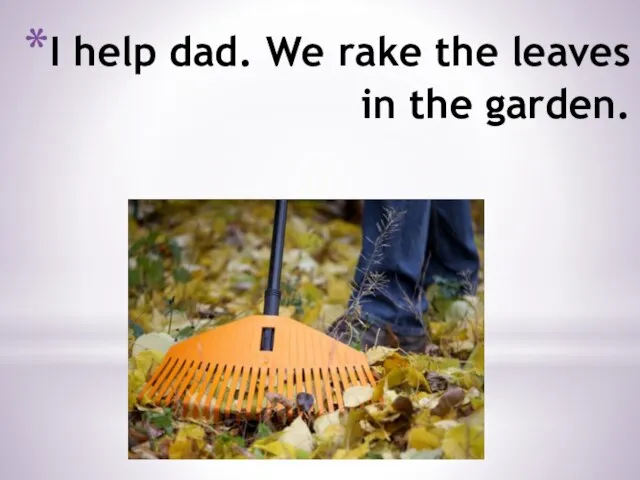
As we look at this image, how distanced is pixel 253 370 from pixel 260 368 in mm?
17

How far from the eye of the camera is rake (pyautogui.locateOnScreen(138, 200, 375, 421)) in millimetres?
2475

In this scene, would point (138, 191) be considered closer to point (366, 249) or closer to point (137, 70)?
point (137, 70)

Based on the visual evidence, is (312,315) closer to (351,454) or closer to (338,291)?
(338,291)

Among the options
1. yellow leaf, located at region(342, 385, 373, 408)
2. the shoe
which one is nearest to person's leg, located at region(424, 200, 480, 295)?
the shoe

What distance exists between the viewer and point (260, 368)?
2498 millimetres

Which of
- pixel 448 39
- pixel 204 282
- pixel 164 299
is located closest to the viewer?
pixel 448 39

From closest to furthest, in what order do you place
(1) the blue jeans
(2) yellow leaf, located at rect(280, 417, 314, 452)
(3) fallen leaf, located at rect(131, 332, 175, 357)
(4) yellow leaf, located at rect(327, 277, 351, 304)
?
(2) yellow leaf, located at rect(280, 417, 314, 452)
(3) fallen leaf, located at rect(131, 332, 175, 357)
(1) the blue jeans
(4) yellow leaf, located at rect(327, 277, 351, 304)

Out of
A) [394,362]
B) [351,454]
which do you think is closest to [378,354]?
[394,362]

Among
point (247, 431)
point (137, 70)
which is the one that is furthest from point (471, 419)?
point (137, 70)

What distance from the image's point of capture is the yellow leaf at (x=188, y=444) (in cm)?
246

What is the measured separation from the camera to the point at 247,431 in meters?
2.47

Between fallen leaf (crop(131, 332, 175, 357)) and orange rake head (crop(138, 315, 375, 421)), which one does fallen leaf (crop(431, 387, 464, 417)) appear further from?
fallen leaf (crop(131, 332, 175, 357))

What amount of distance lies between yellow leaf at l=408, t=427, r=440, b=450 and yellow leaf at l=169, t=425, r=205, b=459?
43 cm

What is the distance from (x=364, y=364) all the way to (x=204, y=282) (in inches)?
21.1
